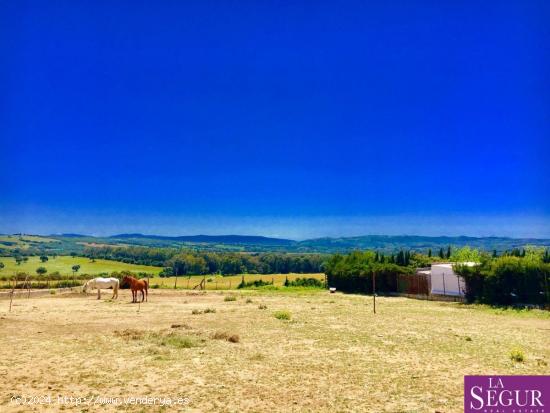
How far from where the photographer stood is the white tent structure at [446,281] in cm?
3462

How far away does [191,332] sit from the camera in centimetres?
1691

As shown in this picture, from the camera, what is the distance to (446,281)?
118 ft

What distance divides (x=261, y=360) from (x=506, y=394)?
624cm

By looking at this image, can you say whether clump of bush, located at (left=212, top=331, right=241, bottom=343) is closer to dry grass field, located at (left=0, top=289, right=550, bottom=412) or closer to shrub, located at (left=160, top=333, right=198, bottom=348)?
dry grass field, located at (left=0, top=289, right=550, bottom=412)

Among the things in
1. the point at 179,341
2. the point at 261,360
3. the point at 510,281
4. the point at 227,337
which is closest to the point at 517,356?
the point at 261,360

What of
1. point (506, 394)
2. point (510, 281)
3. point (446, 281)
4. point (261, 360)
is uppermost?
point (510, 281)

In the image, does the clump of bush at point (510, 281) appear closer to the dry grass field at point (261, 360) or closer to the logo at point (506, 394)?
the dry grass field at point (261, 360)

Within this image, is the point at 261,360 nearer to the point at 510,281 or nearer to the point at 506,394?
the point at 506,394

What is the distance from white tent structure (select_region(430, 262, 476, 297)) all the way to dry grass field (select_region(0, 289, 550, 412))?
12682 mm

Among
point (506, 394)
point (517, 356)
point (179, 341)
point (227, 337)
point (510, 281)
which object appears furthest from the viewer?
point (510, 281)

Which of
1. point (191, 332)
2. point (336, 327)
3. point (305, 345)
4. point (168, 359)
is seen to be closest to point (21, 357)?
point (168, 359)

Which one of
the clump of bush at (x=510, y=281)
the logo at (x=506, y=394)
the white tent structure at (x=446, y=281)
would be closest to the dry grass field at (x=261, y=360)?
the logo at (x=506, y=394)

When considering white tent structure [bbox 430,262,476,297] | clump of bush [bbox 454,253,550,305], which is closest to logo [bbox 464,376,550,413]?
clump of bush [bbox 454,253,550,305]

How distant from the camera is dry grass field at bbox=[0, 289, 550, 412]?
9141 mm
